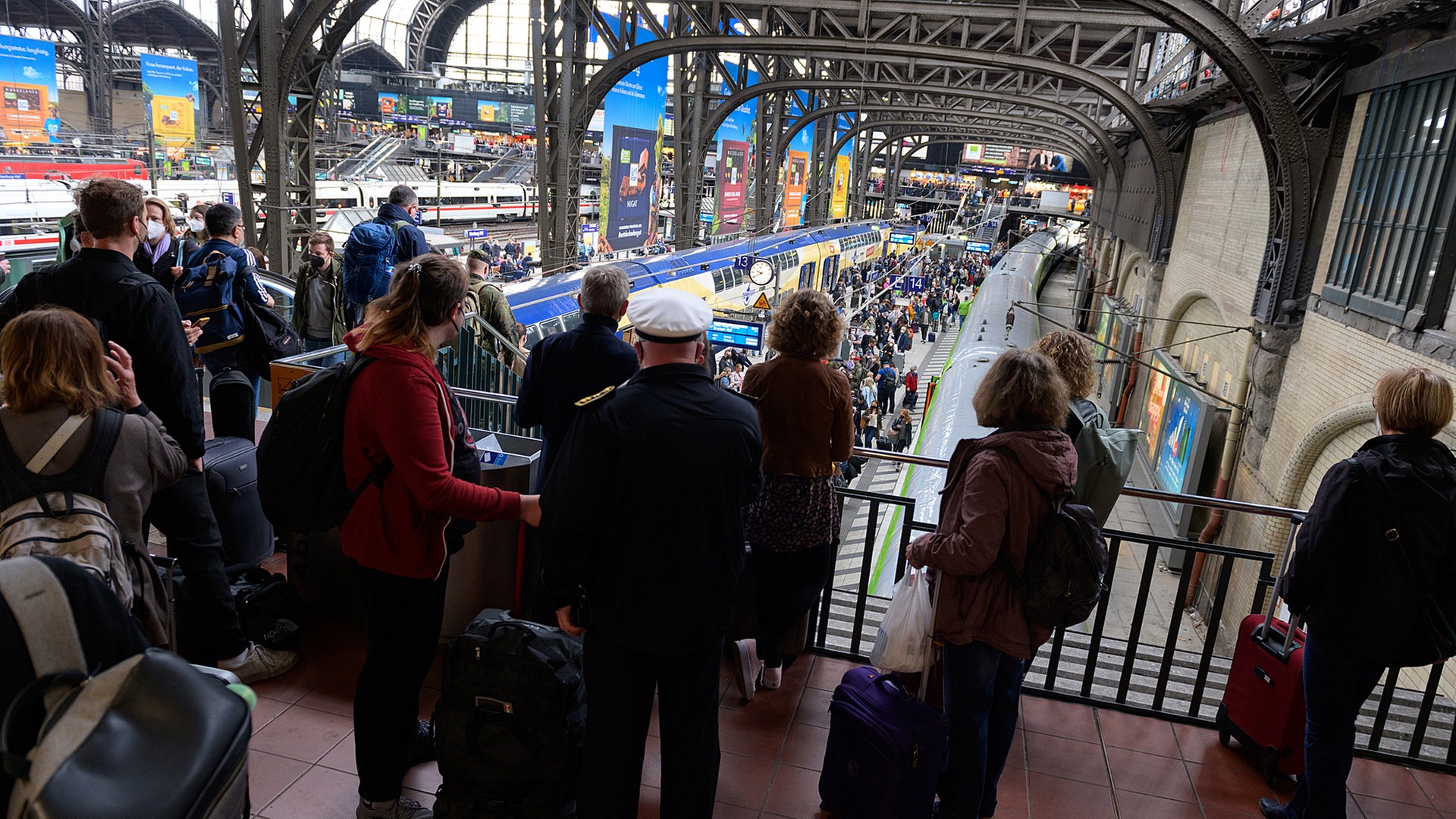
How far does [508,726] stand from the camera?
2.31 m

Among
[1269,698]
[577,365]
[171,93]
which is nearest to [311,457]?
[577,365]

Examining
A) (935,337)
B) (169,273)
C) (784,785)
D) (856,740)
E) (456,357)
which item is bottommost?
(935,337)

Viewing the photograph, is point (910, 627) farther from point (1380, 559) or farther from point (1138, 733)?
point (1138, 733)

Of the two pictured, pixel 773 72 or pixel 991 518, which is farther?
pixel 773 72

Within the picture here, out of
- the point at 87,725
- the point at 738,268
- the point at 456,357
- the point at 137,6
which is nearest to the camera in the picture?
the point at 87,725

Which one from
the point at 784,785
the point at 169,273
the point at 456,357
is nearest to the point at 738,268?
the point at 456,357

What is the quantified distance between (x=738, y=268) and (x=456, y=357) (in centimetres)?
1213

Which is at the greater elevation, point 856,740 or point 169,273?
point 169,273

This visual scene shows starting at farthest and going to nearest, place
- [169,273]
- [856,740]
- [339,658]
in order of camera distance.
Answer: [169,273]
[339,658]
[856,740]

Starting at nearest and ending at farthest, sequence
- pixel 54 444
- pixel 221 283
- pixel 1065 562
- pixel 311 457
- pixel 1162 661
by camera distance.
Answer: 1. pixel 54 444
2. pixel 311 457
3. pixel 1065 562
4. pixel 221 283
5. pixel 1162 661

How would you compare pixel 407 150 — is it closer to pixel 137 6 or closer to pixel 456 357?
pixel 137 6

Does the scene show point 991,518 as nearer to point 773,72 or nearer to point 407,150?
point 773,72

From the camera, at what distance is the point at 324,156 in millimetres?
33938

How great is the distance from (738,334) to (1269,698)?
30.0ft
